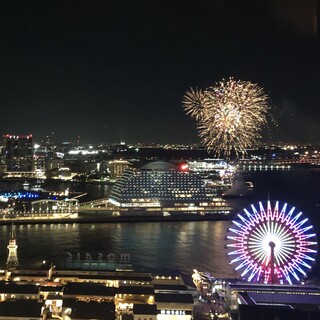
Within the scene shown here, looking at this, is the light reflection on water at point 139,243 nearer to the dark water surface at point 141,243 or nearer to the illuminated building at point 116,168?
the dark water surface at point 141,243

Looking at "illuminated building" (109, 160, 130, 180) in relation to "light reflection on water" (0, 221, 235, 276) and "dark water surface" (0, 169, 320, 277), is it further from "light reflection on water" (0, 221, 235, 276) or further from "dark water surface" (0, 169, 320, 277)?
"light reflection on water" (0, 221, 235, 276)

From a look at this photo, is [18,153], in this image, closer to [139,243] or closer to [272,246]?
[139,243]

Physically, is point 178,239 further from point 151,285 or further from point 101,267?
point 151,285

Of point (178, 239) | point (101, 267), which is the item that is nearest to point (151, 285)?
point (101, 267)

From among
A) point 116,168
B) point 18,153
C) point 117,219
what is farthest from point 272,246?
point 18,153

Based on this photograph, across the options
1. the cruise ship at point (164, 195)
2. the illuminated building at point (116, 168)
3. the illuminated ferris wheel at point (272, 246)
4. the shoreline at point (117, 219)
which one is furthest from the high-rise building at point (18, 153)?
the illuminated ferris wheel at point (272, 246)
